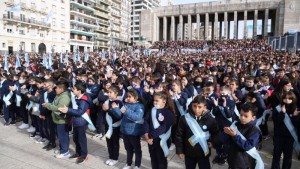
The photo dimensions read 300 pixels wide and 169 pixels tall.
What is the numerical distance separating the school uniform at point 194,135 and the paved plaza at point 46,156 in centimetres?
151

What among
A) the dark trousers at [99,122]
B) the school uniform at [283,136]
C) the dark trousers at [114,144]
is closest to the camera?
the school uniform at [283,136]

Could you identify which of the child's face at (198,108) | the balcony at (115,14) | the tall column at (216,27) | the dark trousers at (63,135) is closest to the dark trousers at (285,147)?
the child's face at (198,108)

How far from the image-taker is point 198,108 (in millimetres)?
3594

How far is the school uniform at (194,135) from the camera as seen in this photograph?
3.66 metres

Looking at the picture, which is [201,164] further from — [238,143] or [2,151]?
[2,151]

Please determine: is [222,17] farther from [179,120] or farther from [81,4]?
[179,120]

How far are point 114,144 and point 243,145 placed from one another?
2.81 m

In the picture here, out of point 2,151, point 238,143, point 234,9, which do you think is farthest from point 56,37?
point 238,143

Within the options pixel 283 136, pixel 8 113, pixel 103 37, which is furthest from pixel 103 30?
pixel 283 136

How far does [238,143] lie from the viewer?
11.0ft

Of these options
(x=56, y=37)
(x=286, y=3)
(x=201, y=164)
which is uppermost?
(x=286, y=3)

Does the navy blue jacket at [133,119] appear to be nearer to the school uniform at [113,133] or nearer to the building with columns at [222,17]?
the school uniform at [113,133]

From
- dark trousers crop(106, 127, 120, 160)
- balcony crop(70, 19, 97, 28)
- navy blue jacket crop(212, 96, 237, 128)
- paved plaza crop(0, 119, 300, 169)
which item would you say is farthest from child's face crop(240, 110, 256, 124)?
balcony crop(70, 19, 97, 28)

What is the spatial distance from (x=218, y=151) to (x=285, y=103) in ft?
5.40
